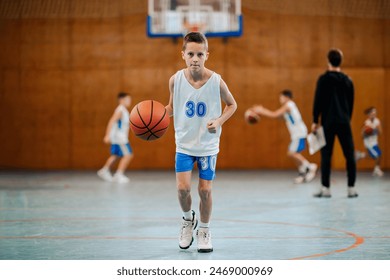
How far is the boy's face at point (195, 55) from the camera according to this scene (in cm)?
589

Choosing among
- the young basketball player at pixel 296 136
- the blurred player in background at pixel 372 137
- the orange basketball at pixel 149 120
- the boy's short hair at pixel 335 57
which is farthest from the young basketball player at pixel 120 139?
the orange basketball at pixel 149 120

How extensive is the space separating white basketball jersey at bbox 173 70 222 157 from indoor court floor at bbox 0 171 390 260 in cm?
89

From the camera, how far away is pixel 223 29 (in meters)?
16.3

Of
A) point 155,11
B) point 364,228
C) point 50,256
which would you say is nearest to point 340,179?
point 155,11

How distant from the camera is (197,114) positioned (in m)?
6.04

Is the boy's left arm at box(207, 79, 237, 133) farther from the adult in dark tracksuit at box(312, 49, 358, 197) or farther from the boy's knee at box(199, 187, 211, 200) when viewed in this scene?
the adult in dark tracksuit at box(312, 49, 358, 197)

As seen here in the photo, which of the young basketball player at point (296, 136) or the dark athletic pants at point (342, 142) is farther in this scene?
the young basketball player at point (296, 136)

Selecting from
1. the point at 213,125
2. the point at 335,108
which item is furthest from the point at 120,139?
the point at 213,125

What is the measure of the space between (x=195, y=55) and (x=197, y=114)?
500 millimetres

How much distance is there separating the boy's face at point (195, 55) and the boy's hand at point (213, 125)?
1.52ft

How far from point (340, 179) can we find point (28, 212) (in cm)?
744

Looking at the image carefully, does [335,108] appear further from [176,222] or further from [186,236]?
[186,236]

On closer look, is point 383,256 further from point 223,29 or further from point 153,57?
point 153,57

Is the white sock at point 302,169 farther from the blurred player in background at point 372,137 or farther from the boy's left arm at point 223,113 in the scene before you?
the boy's left arm at point 223,113
